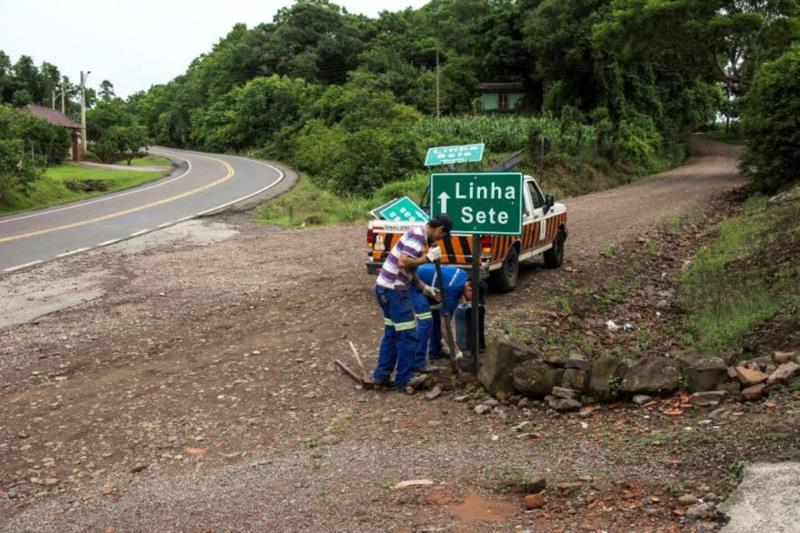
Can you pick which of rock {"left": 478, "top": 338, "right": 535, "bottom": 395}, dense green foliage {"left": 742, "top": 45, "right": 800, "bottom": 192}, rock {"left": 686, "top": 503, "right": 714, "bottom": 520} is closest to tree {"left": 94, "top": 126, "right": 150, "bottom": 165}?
dense green foliage {"left": 742, "top": 45, "right": 800, "bottom": 192}

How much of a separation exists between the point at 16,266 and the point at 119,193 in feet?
59.8

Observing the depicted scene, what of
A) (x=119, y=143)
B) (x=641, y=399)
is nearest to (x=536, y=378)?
(x=641, y=399)

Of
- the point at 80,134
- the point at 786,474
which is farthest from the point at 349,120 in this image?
the point at 786,474

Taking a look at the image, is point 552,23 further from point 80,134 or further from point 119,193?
point 80,134

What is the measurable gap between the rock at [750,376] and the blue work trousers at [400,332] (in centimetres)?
292

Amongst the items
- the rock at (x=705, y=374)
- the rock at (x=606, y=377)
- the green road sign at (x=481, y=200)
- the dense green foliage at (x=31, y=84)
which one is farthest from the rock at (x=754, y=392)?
the dense green foliage at (x=31, y=84)

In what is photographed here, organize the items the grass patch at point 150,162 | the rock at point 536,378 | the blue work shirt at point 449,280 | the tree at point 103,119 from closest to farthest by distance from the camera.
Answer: the rock at point 536,378 < the blue work shirt at point 449,280 < the grass patch at point 150,162 < the tree at point 103,119

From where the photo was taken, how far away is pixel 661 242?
17.3 m

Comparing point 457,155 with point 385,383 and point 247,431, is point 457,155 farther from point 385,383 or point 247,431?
point 247,431

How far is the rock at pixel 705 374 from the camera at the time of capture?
6023 mm

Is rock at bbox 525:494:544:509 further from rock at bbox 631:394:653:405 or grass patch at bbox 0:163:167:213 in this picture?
grass patch at bbox 0:163:167:213

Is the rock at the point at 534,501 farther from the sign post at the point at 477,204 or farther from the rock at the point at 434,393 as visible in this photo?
the sign post at the point at 477,204

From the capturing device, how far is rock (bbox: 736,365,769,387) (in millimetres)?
5844

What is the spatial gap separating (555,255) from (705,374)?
7.66 meters
